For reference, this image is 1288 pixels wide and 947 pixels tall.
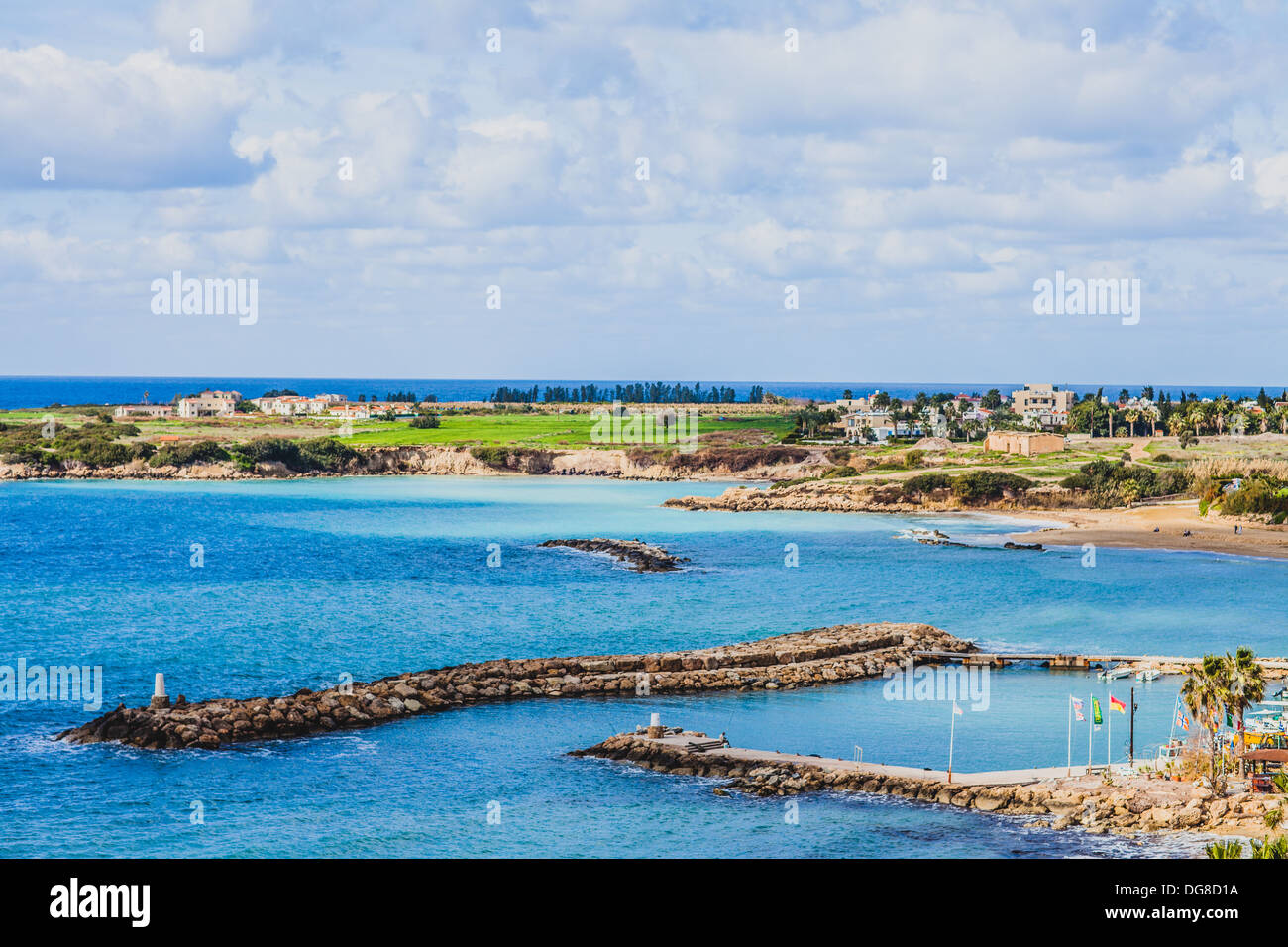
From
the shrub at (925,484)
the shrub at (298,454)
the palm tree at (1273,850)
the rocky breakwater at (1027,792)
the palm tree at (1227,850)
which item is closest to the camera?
the palm tree at (1273,850)

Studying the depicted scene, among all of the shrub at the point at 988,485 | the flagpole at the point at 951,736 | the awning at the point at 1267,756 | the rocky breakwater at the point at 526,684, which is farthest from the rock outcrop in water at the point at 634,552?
the awning at the point at 1267,756

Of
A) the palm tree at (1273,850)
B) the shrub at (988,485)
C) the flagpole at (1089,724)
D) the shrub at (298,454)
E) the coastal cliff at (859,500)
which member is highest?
the shrub at (298,454)

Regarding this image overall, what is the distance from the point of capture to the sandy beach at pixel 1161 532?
97125 mm

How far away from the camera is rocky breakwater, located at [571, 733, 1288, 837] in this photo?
31.6 m

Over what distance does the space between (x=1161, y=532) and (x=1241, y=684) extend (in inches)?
2924

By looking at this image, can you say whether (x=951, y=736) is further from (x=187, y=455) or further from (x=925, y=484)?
(x=187, y=455)

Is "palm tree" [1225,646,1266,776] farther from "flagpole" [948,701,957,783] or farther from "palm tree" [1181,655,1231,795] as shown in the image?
"flagpole" [948,701,957,783]

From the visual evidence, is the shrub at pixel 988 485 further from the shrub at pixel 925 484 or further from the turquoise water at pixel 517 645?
the turquoise water at pixel 517 645

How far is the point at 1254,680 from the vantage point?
35.7 m

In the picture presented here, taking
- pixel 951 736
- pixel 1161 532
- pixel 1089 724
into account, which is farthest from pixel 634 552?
pixel 951 736

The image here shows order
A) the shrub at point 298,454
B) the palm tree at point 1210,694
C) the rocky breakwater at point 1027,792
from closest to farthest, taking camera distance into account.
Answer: the rocky breakwater at point 1027,792 → the palm tree at point 1210,694 → the shrub at point 298,454

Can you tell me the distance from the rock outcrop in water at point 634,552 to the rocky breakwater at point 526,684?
91.0 feet

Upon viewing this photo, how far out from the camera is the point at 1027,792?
112ft
